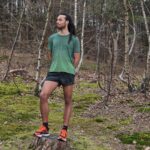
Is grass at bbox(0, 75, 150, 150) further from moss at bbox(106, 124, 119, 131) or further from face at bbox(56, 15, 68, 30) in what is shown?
face at bbox(56, 15, 68, 30)

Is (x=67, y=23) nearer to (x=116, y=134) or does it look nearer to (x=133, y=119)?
(x=116, y=134)

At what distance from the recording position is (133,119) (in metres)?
11.4

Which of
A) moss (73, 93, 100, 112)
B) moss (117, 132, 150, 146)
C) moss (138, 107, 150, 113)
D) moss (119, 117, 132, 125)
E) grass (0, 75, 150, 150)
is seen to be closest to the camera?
grass (0, 75, 150, 150)

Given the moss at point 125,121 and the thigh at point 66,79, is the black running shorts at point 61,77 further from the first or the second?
the moss at point 125,121

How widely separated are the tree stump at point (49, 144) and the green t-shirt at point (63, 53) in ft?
3.94

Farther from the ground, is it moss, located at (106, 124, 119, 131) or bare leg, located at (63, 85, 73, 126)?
bare leg, located at (63, 85, 73, 126)

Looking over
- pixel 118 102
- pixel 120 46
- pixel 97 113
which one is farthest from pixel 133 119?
pixel 120 46

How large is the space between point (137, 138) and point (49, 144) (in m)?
2.50

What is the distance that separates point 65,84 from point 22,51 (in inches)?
1146

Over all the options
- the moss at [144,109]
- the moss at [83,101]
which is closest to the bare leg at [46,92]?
the moss at [83,101]

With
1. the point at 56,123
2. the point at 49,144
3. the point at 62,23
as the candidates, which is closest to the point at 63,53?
the point at 62,23

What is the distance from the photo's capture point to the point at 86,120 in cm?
1102

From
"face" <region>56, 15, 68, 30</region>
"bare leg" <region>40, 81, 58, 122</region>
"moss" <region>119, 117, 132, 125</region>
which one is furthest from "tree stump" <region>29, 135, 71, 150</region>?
"moss" <region>119, 117, 132, 125</region>

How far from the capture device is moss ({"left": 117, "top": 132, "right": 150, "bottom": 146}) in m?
8.95
